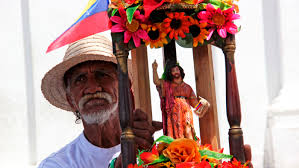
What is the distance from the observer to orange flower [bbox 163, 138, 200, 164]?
1728 millimetres

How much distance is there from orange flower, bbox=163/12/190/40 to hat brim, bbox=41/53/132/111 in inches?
29.4

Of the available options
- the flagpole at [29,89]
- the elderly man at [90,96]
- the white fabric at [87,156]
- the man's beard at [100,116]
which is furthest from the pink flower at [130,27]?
the flagpole at [29,89]

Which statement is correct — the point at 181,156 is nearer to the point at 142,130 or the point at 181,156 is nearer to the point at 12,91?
the point at 142,130

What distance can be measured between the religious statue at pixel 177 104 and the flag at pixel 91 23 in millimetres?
296

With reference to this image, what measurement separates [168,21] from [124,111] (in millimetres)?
351

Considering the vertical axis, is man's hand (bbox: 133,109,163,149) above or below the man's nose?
below

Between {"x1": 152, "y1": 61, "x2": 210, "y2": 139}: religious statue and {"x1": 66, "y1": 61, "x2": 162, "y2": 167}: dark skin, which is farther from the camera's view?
{"x1": 66, "y1": 61, "x2": 162, "y2": 167}: dark skin

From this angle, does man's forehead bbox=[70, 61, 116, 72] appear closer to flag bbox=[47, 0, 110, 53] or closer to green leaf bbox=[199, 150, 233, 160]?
flag bbox=[47, 0, 110, 53]

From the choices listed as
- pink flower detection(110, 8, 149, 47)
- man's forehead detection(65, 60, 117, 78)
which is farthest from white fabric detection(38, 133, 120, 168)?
pink flower detection(110, 8, 149, 47)

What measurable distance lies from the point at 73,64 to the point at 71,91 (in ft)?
0.52

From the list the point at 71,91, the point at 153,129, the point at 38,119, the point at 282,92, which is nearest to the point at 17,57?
the point at 38,119

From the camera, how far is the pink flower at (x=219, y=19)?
186 centimetres

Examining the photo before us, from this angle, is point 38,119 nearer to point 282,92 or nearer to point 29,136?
point 29,136

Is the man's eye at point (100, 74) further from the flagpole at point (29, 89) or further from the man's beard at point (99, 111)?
the flagpole at point (29, 89)
